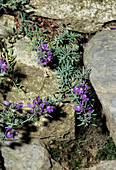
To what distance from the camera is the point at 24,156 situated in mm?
3459

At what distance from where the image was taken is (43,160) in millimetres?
3475

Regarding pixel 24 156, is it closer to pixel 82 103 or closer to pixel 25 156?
pixel 25 156

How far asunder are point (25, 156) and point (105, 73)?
1.76m

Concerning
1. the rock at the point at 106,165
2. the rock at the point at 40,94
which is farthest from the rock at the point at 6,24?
the rock at the point at 106,165

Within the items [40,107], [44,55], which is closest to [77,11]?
[44,55]

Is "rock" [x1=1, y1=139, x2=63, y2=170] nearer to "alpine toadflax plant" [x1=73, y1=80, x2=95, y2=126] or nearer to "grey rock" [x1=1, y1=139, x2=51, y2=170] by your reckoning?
"grey rock" [x1=1, y1=139, x2=51, y2=170]

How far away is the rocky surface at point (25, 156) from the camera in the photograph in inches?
135

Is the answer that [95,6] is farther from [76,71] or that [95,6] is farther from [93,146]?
[93,146]

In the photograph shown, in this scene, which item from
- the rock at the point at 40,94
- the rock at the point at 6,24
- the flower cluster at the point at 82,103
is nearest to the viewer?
the flower cluster at the point at 82,103

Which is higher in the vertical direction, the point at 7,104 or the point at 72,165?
the point at 7,104

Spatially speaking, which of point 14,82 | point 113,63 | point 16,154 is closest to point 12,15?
point 14,82

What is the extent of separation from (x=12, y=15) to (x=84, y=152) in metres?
2.57

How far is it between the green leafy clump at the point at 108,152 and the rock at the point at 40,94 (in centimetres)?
55

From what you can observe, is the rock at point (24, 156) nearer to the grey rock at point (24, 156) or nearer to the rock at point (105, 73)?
the grey rock at point (24, 156)
